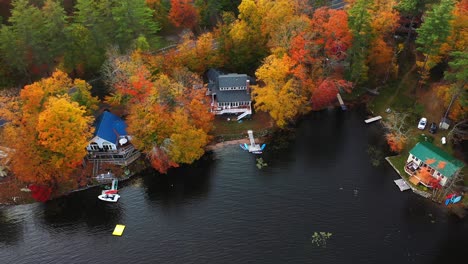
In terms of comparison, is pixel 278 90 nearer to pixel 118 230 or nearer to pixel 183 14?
pixel 183 14

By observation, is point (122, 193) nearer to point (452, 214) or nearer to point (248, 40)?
point (248, 40)

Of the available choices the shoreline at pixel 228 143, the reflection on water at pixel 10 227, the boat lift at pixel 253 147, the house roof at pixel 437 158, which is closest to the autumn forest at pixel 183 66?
the shoreline at pixel 228 143

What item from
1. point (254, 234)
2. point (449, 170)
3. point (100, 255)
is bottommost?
point (100, 255)

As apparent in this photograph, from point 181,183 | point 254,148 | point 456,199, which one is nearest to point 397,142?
point 456,199

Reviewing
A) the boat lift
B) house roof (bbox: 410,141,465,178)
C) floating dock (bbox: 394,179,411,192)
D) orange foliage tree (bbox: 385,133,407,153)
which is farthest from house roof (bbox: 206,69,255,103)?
house roof (bbox: 410,141,465,178)

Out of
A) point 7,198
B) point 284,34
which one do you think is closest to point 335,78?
point 284,34

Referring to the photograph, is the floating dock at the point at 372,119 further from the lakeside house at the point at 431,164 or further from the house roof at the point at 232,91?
the house roof at the point at 232,91
